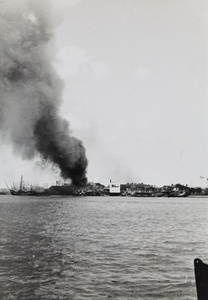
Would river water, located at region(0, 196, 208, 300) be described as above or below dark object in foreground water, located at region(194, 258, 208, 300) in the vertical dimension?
below

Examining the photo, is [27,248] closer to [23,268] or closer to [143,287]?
[23,268]

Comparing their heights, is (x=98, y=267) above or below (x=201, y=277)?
below

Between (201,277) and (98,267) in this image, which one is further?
(98,267)

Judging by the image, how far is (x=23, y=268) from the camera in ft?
41.3

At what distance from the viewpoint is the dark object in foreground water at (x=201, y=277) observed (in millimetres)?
6270

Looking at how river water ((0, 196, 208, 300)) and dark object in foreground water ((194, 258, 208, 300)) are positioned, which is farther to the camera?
river water ((0, 196, 208, 300))

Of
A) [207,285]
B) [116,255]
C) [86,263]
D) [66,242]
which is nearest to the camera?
[207,285]

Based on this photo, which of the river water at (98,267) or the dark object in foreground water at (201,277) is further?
the river water at (98,267)

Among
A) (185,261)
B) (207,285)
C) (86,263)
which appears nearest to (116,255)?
(86,263)

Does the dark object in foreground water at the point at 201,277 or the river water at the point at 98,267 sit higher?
the dark object in foreground water at the point at 201,277

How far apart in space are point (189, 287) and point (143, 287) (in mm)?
1486

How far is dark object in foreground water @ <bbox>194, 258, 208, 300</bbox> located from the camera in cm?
627

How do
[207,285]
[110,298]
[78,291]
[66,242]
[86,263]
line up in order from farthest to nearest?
1. [66,242]
2. [86,263]
3. [78,291]
4. [110,298]
5. [207,285]

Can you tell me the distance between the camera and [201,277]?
632 centimetres
